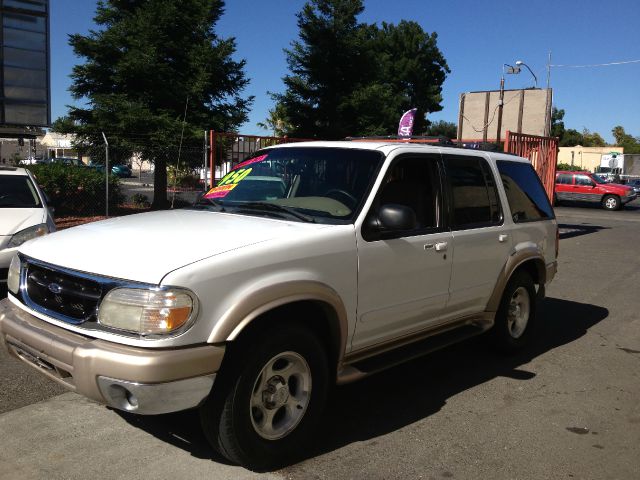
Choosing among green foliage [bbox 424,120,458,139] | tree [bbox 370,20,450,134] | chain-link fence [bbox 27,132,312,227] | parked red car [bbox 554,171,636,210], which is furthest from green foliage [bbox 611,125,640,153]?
chain-link fence [bbox 27,132,312,227]

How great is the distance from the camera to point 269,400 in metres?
3.32

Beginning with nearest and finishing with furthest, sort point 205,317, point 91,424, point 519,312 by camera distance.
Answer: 1. point 205,317
2. point 91,424
3. point 519,312

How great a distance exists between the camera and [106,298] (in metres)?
2.94

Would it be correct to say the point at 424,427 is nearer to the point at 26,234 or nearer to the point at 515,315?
the point at 515,315

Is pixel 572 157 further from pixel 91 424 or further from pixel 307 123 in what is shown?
pixel 91 424

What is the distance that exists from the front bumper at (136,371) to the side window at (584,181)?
30.2 meters

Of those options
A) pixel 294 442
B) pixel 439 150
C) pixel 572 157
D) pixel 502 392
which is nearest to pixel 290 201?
pixel 439 150

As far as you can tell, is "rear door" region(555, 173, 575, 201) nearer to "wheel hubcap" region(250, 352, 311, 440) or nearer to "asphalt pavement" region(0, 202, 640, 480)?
"asphalt pavement" region(0, 202, 640, 480)

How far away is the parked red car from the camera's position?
95.2ft

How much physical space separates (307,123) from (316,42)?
3208 mm

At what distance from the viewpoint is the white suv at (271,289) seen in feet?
9.43

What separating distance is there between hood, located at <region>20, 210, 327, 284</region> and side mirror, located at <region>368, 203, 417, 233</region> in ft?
1.34

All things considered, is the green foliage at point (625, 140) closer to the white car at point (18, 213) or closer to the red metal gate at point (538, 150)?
the red metal gate at point (538, 150)

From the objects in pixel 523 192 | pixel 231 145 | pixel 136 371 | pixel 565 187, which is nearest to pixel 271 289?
pixel 136 371
